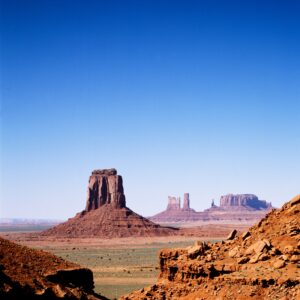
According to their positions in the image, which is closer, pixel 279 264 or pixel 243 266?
pixel 279 264

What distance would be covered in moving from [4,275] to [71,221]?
463 feet

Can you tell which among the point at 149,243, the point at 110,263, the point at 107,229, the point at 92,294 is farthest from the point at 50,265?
the point at 107,229

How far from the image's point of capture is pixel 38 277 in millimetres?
26516

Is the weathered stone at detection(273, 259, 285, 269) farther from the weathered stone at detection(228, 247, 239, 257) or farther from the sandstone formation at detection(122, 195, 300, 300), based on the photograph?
the weathered stone at detection(228, 247, 239, 257)

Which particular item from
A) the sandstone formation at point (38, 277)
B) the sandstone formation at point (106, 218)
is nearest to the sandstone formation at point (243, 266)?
the sandstone formation at point (38, 277)

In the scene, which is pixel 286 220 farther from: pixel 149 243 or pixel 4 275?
→ pixel 149 243

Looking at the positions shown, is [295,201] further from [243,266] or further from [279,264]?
[279,264]

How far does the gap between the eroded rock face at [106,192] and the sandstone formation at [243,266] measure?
141 m

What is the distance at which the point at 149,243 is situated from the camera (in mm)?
130000

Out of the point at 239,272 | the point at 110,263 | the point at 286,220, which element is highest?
the point at 286,220

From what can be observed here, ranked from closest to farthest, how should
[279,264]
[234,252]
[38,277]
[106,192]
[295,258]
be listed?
1. [279,264]
2. [295,258]
3. [234,252]
4. [38,277]
5. [106,192]

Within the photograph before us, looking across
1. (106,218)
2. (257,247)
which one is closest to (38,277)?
(257,247)

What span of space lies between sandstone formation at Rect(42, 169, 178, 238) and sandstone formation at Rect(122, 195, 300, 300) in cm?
12223

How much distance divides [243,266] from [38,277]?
11.0m
